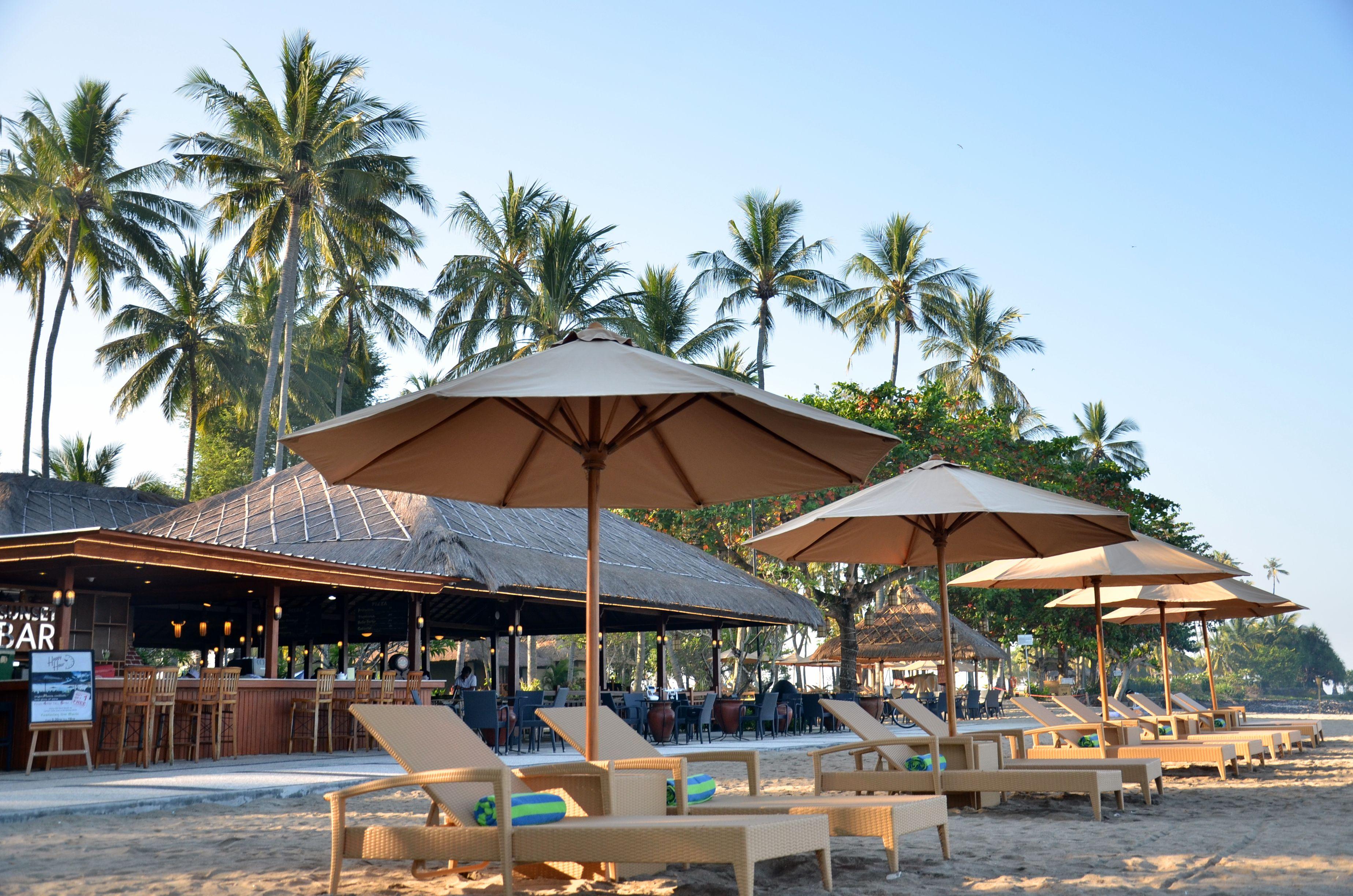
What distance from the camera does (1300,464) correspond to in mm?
24781

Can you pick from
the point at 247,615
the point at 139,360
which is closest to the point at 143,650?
the point at 139,360

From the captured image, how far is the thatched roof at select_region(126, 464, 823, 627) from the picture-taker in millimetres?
14633

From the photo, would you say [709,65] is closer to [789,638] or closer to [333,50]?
[333,50]

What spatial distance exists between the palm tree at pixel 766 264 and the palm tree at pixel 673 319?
66 centimetres

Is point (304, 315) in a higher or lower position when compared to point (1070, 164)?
higher

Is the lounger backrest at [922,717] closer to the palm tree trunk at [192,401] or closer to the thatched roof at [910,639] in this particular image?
Result: the thatched roof at [910,639]

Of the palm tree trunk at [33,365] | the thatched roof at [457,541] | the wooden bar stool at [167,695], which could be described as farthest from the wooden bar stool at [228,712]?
the palm tree trunk at [33,365]

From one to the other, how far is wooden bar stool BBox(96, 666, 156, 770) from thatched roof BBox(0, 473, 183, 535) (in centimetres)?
1088

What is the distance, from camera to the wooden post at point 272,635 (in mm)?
12906

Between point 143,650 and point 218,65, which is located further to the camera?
point 143,650

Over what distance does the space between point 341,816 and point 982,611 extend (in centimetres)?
2633

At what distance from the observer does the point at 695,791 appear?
193 inches

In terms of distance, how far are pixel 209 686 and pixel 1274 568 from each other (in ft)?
408

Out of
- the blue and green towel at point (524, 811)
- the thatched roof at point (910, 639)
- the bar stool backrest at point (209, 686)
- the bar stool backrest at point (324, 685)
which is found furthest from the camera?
the thatched roof at point (910, 639)
